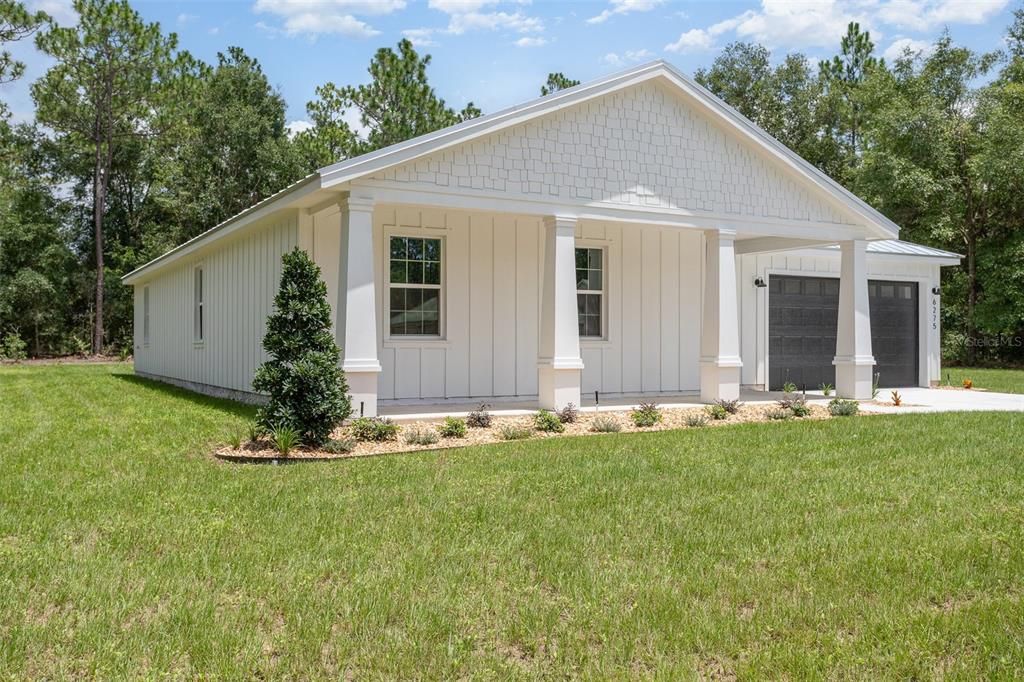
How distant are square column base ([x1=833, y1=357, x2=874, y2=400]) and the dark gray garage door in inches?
84.3

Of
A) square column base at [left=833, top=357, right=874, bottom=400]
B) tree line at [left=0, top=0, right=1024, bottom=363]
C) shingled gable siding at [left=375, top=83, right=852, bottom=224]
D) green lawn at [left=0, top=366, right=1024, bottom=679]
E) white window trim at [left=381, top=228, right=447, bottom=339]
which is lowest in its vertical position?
green lawn at [left=0, top=366, right=1024, bottom=679]

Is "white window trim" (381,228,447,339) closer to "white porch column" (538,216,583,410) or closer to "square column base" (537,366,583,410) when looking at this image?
"white porch column" (538,216,583,410)

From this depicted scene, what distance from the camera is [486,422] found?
9977mm

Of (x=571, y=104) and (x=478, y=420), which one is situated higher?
(x=571, y=104)

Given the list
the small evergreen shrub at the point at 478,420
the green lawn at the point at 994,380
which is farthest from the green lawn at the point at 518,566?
the green lawn at the point at 994,380

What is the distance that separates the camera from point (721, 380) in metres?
12.5

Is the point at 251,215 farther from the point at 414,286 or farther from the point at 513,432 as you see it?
the point at 513,432

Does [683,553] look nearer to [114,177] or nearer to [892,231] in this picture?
[892,231]

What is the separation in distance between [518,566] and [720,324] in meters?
8.75

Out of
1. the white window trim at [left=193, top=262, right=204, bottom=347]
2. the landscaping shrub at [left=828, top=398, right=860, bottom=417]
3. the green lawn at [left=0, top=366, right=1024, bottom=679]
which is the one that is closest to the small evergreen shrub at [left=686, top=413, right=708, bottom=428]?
the landscaping shrub at [left=828, top=398, right=860, bottom=417]

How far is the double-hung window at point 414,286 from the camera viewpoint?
488 inches

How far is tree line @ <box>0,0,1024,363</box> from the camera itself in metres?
Answer: 27.6

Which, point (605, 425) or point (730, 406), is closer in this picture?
point (605, 425)

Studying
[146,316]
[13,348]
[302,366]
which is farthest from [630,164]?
[13,348]
